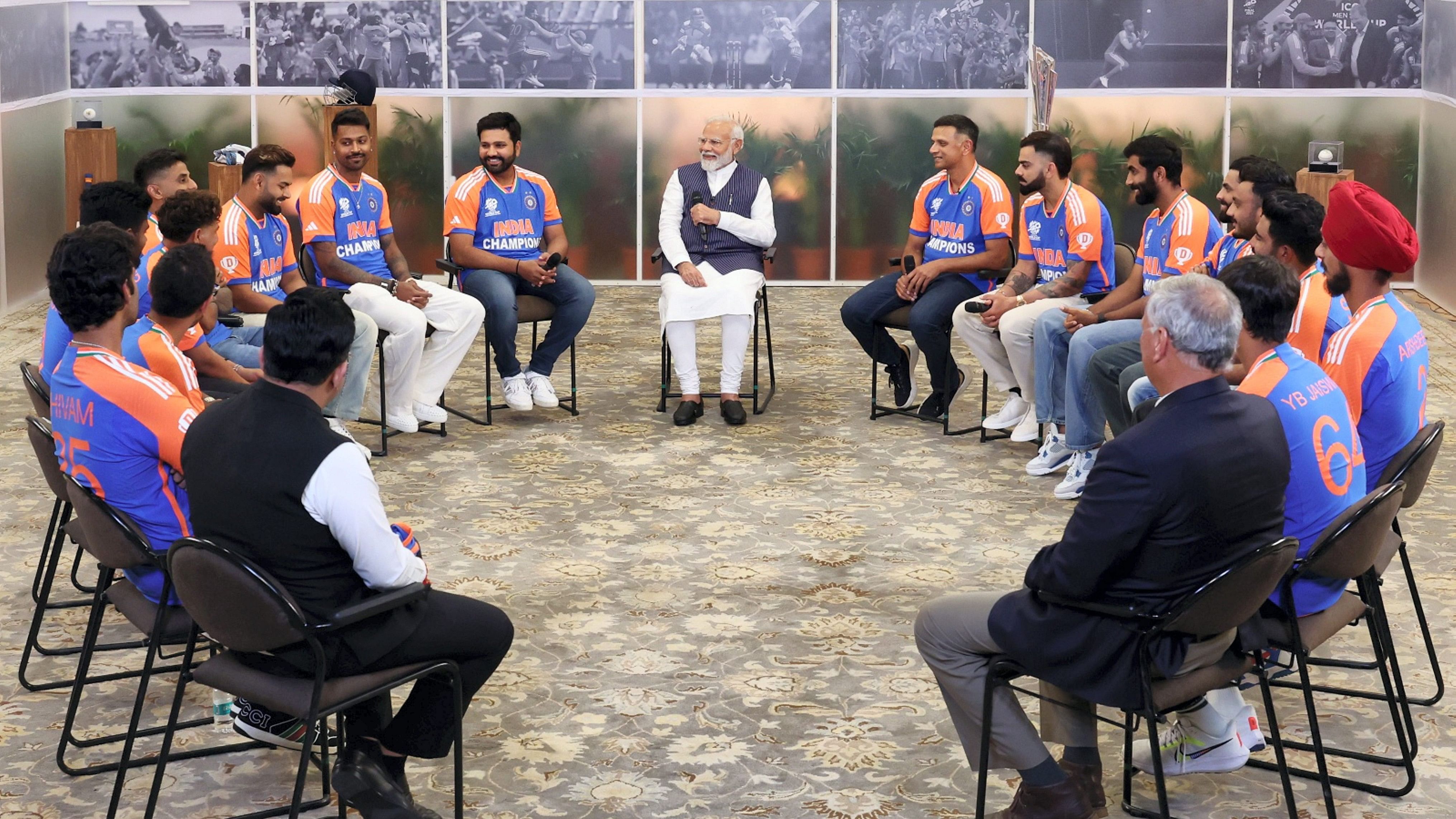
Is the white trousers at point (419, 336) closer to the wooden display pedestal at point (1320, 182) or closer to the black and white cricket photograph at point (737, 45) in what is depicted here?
the black and white cricket photograph at point (737, 45)

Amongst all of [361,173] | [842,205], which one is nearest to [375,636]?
[361,173]

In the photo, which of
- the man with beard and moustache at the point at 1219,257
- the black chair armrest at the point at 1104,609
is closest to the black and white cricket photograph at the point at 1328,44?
the man with beard and moustache at the point at 1219,257

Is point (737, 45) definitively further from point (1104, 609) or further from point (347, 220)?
point (1104, 609)

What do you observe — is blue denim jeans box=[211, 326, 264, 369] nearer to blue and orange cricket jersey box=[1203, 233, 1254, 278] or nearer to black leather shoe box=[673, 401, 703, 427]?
black leather shoe box=[673, 401, 703, 427]

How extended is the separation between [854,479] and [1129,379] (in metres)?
1.15

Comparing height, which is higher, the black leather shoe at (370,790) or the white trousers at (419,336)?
the white trousers at (419,336)

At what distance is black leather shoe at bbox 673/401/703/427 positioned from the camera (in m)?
7.00

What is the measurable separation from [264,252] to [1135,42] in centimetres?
645

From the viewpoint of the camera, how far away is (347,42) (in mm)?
10578

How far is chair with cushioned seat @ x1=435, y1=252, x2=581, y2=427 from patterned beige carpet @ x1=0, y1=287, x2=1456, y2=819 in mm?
90

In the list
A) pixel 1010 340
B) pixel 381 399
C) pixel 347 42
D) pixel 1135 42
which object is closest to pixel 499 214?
pixel 381 399

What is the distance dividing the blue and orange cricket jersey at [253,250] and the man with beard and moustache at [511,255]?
2.82ft

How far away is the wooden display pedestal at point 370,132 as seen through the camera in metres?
8.89

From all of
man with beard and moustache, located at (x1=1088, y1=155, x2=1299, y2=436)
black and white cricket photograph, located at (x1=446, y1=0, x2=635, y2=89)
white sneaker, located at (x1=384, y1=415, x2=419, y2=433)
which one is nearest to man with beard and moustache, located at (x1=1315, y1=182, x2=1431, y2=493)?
man with beard and moustache, located at (x1=1088, y1=155, x2=1299, y2=436)
